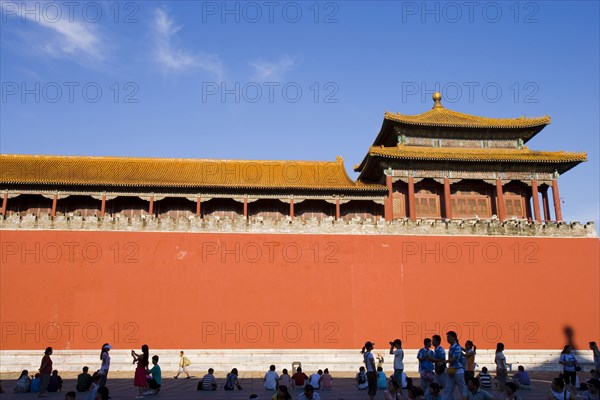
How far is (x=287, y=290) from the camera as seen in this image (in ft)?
48.5

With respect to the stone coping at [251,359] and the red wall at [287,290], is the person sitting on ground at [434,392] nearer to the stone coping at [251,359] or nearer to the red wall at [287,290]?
the stone coping at [251,359]

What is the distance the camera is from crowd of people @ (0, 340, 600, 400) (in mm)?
6051

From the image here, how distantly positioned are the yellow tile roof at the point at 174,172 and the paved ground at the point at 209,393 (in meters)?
7.37

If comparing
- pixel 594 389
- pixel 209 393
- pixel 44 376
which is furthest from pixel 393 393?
pixel 44 376

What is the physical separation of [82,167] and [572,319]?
18.0m

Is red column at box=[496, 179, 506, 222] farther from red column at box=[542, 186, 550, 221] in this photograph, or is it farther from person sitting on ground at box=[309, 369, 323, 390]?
person sitting on ground at box=[309, 369, 323, 390]

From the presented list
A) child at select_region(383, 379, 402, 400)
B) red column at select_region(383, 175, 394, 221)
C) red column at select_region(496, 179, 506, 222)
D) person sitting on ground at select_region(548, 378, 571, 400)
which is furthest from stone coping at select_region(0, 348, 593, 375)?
person sitting on ground at select_region(548, 378, 571, 400)

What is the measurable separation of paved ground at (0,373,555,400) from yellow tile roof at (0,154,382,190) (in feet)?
24.2

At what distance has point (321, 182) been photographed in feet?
64.2

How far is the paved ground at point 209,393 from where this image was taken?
Result: 9867 mm

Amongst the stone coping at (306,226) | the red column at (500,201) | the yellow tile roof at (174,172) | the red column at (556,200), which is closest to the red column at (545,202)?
the red column at (556,200)

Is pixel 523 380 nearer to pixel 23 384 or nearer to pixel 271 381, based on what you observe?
pixel 271 381

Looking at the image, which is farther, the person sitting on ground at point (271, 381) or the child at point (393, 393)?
the person sitting on ground at point (271, 381)

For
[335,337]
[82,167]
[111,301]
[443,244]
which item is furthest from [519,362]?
[82,167]
